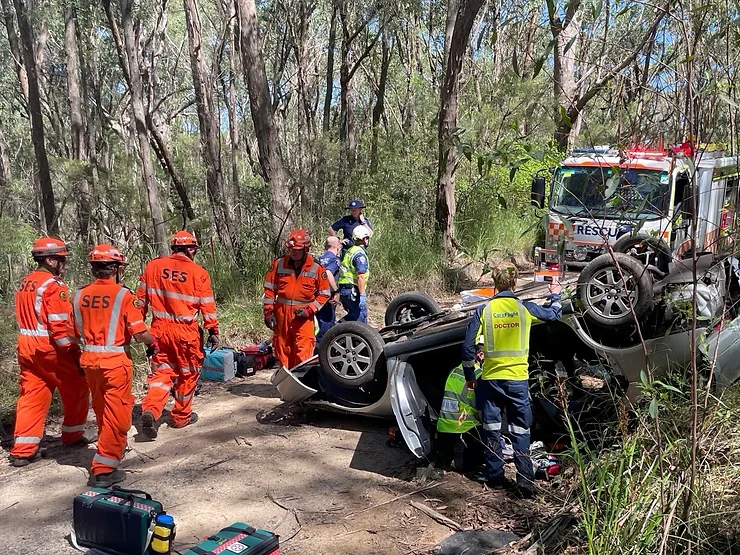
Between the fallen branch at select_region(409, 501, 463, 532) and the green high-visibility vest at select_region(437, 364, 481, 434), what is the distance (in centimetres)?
61

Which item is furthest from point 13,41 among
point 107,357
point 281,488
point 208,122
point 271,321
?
point 281,488

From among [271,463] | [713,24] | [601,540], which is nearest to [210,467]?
[271,463]

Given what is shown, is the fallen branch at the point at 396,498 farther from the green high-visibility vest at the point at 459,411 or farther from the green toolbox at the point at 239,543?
the green toolbox at the point at 239,543

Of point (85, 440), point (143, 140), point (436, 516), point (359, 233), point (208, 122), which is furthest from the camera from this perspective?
point (208, 122)

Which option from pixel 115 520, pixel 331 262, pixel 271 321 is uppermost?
pixel 331 262

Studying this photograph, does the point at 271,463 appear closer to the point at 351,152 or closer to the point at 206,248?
the point at 206,248

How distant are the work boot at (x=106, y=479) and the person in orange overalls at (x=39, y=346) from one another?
838mm

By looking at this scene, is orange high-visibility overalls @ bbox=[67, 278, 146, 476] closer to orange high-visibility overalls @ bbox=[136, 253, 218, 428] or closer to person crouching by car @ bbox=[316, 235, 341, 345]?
orange high-visibility overalls @ bbox=[136, 253, 218, 428]

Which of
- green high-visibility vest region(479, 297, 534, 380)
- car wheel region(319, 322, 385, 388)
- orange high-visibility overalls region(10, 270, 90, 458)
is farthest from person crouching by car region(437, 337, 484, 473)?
orange high-visibility overalls region(10, 270, 90, 458)

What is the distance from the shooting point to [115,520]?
3.67 meters

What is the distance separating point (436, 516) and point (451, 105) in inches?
350

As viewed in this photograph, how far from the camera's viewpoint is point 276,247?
9891mm

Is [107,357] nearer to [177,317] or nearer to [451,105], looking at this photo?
[177,317]

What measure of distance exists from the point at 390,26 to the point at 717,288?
1674 cm
